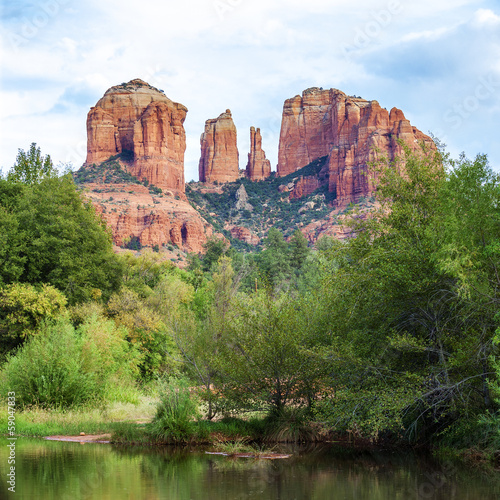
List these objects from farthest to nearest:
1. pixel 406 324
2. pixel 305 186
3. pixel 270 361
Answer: pixel 305 186 → pixel 270 361 → pixel 406 324

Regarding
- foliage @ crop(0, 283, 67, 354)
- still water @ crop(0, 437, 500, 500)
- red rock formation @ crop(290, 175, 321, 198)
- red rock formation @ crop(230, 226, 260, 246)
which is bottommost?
still water @ crop(0, 437, 500, 500)

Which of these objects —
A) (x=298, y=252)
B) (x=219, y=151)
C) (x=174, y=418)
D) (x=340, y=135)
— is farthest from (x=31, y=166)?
(x=219, y=151)

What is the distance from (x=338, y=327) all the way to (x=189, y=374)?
6.20m

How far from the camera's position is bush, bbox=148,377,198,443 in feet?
55.9

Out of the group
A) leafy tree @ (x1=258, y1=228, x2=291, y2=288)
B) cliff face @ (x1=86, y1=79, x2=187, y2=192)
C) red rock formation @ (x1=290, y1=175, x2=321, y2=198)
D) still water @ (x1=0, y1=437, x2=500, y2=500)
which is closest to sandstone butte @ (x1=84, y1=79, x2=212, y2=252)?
cliff face @ (x1=86, y1=79, x2=187, y2=192)

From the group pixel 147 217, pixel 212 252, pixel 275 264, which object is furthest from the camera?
pixel 147 217

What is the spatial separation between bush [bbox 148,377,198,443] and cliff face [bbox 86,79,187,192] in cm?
10437

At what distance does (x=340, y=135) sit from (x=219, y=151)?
38.4m

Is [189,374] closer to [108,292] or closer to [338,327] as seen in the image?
[338,327]

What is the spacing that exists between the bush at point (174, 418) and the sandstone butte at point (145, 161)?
82.3m

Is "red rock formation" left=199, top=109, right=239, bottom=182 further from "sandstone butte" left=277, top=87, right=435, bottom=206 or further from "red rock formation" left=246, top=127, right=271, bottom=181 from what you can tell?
"sandstone butte" left=277, top=87, right=435, bottom=206

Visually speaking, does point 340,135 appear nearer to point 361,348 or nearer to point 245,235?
point 245,235

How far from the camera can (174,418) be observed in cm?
1703

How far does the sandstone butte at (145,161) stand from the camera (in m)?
102
